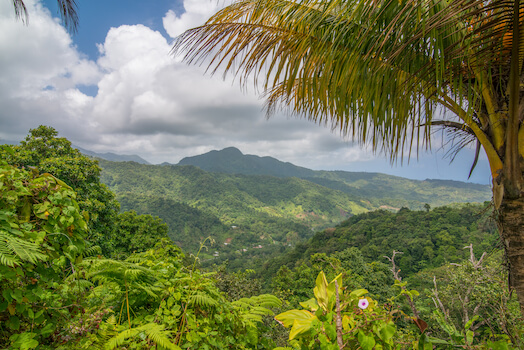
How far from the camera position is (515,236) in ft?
5.57

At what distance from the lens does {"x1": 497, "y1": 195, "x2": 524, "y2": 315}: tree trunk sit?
65.9 inches

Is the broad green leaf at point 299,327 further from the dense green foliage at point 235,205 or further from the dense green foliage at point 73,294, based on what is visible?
the dense green foliage at point 235,205

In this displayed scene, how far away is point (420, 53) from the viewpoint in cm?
159

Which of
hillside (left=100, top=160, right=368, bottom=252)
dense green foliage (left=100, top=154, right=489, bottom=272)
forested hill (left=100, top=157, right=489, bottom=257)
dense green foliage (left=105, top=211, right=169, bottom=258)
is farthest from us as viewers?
hillside (left=100, top=160, right=368, bottom=252)

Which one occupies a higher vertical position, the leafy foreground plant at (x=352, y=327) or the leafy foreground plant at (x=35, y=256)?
the leafy foreground plant at (x=35, y=256)

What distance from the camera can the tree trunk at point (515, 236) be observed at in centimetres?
167

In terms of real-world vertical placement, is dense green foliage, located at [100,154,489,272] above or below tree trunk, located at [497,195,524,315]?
below

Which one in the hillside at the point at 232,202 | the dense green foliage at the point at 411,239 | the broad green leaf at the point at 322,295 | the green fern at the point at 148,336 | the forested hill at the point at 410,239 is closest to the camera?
the green fern at the point at 148,336

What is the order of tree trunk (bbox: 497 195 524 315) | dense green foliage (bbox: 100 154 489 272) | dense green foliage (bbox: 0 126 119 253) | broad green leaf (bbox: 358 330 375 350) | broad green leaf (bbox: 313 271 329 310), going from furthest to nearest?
dense green foliage (bbox: 100 154 489 272)
dense green foliage (bbox: 0 126 119 253)
tree trunk (bbox: 497 195 524 315)
broad green leaf (bbox: 313 271 329 310)
broad green leaf (bbox: 358 330 375 350)

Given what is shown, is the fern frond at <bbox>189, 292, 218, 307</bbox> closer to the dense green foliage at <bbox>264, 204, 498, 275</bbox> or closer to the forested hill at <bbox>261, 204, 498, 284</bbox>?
the forested hill at <bbox>261, 204, 498, 284</bbox>

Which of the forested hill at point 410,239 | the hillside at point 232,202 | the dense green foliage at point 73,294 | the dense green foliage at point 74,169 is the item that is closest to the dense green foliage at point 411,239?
the forested hill at point 410,239

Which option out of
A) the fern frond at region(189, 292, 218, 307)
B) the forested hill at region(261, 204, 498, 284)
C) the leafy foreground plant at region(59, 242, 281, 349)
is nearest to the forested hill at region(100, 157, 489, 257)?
the forested hill at region(261, 204, 498, 284)

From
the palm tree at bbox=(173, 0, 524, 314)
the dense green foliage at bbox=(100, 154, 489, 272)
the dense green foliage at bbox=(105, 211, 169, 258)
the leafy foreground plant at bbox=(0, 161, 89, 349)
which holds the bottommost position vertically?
the dense green foliage at bbox=(100, 154, 489, 272)

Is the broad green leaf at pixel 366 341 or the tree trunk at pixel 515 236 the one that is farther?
the tree trunk at pixel 515 236
